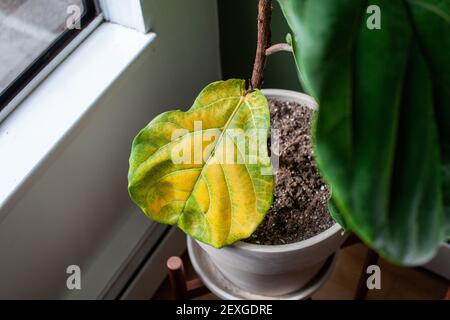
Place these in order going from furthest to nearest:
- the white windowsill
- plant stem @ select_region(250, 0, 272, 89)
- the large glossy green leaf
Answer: the white windowsill
plant stem @ select_region(250, 0, 272, 89)
the large glossy green leaf

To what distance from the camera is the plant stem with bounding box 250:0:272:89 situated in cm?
65

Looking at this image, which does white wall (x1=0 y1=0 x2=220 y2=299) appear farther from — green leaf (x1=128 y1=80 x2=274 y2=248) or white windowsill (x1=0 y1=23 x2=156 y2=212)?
green leaf (x1=128 y1=80 x2=274 y2=248)

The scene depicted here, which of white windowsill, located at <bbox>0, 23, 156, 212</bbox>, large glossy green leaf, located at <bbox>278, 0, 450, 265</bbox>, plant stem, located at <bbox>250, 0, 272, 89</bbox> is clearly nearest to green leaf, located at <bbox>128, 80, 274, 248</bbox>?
plant stem, located at <bbox>250, 0, 272, 89</bbox>

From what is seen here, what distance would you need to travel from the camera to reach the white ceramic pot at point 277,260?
0.73 m

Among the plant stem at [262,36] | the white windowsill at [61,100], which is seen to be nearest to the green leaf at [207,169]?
the plant stem at [262,36]

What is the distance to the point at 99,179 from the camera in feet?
3.10

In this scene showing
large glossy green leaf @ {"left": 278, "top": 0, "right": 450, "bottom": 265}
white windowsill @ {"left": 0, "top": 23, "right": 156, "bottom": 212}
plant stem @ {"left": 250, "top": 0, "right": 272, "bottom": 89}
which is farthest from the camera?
white windowsill @ {"left": 0, "top": 23, "right": 156, "bottom": 212}

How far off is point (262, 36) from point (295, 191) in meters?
0.22

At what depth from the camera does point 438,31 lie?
1.53ft

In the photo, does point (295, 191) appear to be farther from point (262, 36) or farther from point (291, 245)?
point (262, 36)

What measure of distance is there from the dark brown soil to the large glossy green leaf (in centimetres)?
33

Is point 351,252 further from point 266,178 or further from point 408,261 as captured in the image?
point 408,261

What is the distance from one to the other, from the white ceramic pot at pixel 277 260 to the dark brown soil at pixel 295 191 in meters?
0.02

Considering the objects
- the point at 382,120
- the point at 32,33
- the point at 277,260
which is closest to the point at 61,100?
the point at 32,33
